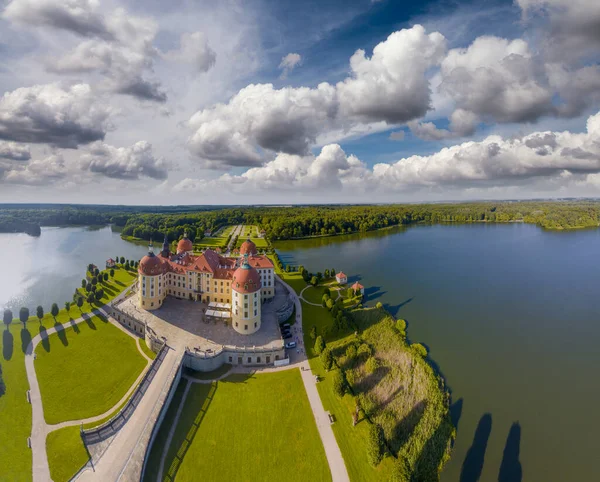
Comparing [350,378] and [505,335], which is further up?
[505,335]

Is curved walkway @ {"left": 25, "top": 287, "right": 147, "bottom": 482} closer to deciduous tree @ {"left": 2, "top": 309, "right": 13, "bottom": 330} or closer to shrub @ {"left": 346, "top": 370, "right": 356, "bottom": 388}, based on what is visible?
deciduous tree @ {"left": 2, "top": 309, "right": 13, "bottom": 330}

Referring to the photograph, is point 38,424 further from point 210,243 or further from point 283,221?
point 283,221

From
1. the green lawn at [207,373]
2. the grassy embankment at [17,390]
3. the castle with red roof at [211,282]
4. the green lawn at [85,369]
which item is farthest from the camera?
the castle with red roof at [211,282]

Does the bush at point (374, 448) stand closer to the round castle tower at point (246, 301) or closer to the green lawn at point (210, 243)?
the round castle tower at point (246, 301)

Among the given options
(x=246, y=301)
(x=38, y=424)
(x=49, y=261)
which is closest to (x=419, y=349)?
(x=246, y=301)

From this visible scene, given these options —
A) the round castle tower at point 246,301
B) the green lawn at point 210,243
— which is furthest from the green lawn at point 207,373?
the green lawn at point 210,243

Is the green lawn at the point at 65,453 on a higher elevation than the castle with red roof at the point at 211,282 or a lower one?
lower
